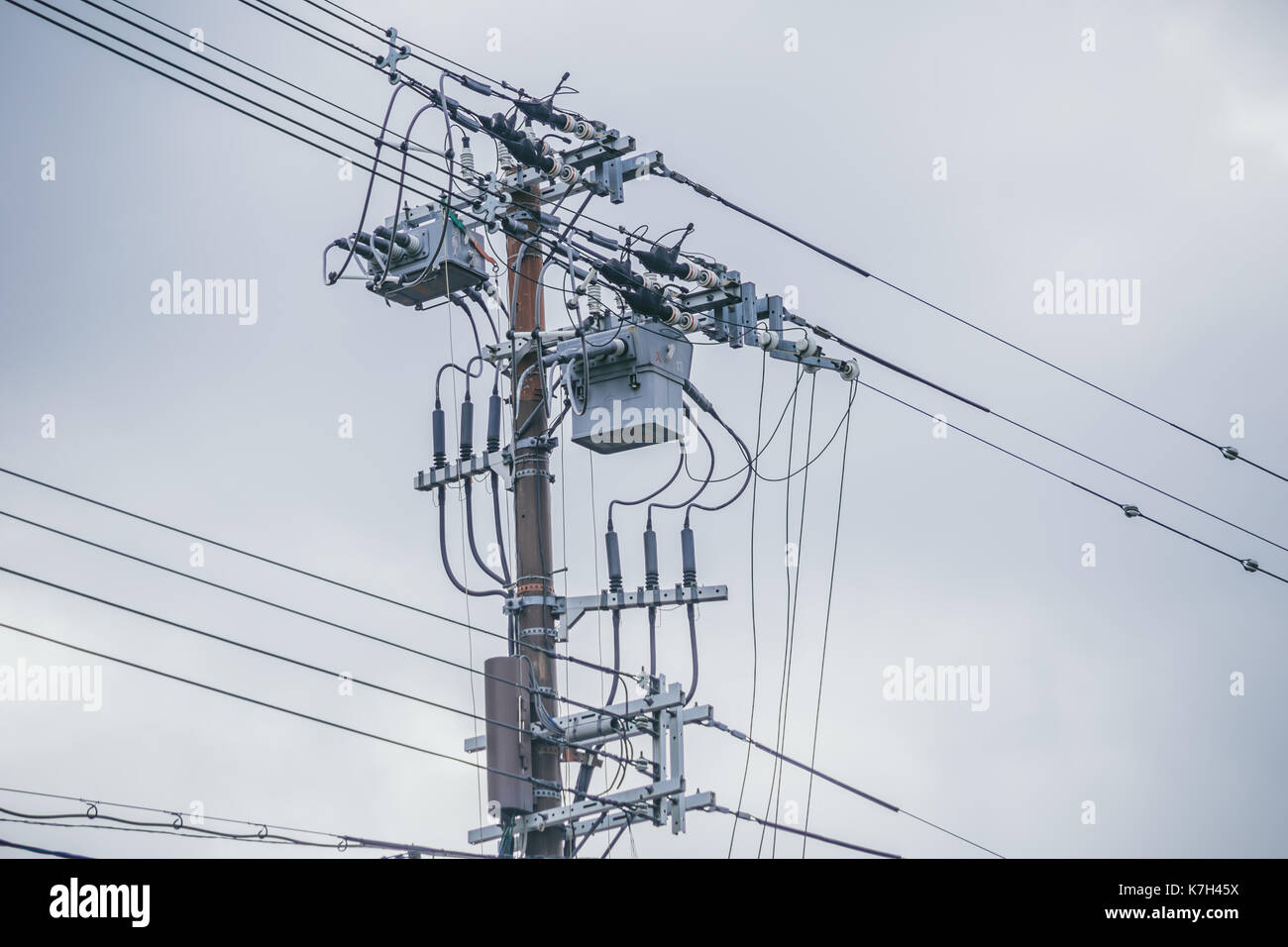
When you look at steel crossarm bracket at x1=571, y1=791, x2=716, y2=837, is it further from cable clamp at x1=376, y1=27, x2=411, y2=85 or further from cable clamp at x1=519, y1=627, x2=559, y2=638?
cable clamp at x1=376, y1=27, x2=411, y2=85

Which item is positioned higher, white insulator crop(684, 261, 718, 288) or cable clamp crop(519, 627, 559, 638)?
white insulator crop(684, 261, 718, 288)

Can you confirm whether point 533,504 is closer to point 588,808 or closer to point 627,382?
point 627,382

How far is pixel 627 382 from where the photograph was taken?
1908 centimetres

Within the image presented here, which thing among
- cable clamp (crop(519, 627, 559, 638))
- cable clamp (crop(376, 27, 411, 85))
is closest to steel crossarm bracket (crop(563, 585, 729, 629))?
cable clamp (crop(519, 627, 559, 638))

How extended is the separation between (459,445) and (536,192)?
96.9 inches

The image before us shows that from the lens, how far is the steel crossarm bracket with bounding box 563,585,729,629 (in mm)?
18906

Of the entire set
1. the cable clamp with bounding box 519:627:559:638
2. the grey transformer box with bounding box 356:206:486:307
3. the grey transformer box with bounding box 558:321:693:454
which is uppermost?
the grey transformer box with bounding box 356:206:486:307

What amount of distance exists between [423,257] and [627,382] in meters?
2.21

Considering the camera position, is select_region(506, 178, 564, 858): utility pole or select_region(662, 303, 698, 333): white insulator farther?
select_region(662, 303, 698, 333): white insulator

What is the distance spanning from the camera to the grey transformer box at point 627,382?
19.0 metres

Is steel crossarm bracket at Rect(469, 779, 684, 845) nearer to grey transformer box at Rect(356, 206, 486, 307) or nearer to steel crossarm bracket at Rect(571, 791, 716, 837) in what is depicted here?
steel crossarm bracket at Rect(571, 791, 716, 837)

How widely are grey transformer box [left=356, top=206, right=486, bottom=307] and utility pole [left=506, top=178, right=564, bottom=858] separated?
85cm

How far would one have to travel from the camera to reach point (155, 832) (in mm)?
15477
